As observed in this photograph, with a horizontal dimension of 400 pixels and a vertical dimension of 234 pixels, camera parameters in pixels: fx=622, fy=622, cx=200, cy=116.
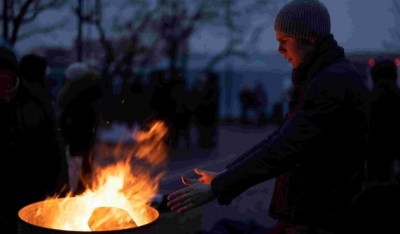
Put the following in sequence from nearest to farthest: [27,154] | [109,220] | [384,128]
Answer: [109,220] < [27,154] < [384,128]

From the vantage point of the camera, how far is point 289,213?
2.77 metres

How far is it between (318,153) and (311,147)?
9 cm

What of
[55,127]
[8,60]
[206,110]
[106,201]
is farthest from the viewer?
[206,110]

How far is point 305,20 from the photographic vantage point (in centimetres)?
283

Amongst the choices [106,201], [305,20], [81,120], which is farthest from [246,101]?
[305,20]

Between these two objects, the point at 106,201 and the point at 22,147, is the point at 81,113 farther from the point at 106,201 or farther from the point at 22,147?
the point at 106,201

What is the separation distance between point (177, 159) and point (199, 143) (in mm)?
3221

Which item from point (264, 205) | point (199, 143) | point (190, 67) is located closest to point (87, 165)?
point (264, 205)

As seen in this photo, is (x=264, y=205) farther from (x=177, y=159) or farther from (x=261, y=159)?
(x=261, y=159)

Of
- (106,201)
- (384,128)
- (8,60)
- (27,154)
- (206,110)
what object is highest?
(8,60)

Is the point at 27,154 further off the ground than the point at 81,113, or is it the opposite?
the point at 27,154

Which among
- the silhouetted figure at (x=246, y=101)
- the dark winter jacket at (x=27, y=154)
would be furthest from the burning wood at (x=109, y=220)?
the silhouetted figure at (x=246, y=101)

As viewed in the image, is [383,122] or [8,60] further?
[383,122]

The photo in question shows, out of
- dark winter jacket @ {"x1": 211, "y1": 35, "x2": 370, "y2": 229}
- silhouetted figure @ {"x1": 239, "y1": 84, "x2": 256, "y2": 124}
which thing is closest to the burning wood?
dark winter jacket @ {"x1": 211, "y1": 35, "x2": 370, "y2": 229}
